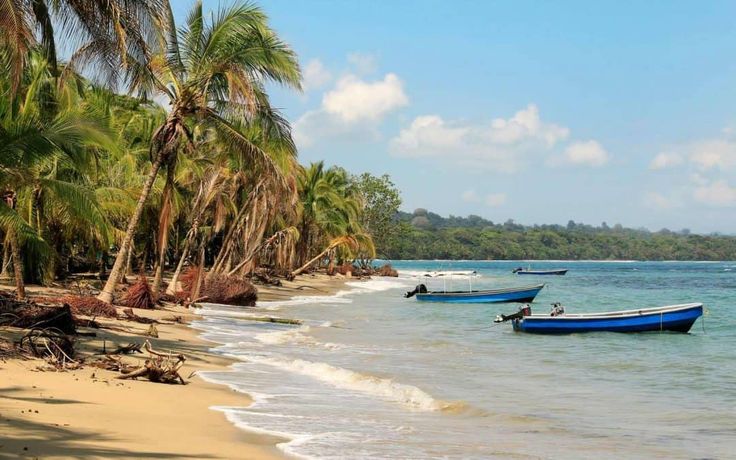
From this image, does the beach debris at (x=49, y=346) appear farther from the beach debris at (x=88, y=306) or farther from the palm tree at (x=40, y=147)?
the beach debris at (x=88, y=306)

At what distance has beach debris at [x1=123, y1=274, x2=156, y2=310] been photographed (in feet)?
73.3

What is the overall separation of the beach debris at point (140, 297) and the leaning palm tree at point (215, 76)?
6.50 feet

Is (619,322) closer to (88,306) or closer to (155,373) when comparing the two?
(88,306)

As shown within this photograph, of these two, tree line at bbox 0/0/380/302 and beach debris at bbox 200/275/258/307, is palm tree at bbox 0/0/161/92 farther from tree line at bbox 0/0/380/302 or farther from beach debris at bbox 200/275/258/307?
beach debris at bbox 200/275/258/307

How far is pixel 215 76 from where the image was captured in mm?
20609

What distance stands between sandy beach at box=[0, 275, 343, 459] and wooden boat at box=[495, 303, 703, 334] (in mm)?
16482

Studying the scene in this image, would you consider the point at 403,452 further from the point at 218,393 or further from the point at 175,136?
the point at 175,136

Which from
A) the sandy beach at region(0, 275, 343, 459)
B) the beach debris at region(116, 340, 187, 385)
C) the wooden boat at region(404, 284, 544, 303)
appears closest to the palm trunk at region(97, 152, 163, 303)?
the sandy beach at region(0, 275, 343, 459)

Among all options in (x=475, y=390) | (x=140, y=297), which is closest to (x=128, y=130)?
(x=140, y=297)

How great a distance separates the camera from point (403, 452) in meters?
8.20

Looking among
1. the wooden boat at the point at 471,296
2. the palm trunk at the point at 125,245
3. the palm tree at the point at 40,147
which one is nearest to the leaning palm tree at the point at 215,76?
the palm trunk at the point at 125,245

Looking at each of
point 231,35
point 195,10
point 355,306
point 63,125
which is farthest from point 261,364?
point 355,306

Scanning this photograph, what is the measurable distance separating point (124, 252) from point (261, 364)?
7.37 metres

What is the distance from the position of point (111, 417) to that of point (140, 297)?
15.0 meters
